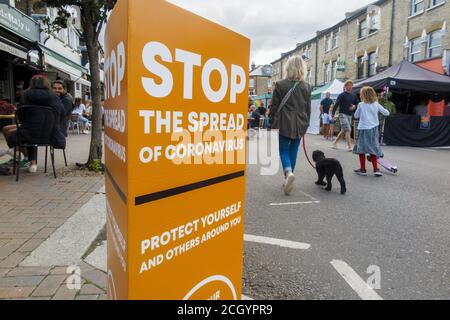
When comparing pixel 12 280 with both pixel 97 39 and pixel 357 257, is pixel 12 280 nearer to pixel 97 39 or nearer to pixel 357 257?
pixel 357 257

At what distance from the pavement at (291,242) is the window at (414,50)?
16.7 m

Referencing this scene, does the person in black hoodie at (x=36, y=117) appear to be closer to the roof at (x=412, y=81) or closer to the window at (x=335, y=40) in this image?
the roof at (x=412, y=81)

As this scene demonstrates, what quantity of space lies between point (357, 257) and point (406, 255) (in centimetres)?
44

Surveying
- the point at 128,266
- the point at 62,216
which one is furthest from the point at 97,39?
the point at 128,266

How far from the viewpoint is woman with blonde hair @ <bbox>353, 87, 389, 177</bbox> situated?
636 cm

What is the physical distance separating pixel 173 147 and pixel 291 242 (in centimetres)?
231

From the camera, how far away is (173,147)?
3.79 feet

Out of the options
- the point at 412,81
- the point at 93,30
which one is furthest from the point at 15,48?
the point at 412,81

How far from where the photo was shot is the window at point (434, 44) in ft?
56.4

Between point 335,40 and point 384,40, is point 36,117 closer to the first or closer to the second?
point 384,40

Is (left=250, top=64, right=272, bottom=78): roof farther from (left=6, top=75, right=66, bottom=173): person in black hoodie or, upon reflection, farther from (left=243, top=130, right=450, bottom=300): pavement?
(left=6, top=75, right=66, bottom=173): person in black hoodie

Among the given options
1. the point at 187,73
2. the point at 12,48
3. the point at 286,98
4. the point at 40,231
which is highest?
the point at 12,48
